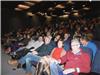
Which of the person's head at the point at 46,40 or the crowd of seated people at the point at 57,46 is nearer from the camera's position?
the crowd of seated people at the point at 57,46

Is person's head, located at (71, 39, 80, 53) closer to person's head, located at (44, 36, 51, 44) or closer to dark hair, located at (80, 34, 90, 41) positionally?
dark hair, located at (80, 34, 90, 41)

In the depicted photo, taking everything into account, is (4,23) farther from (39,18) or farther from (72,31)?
(72,31)

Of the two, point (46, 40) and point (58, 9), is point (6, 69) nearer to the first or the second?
point (46, 40)

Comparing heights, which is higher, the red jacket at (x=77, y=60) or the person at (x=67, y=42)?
the person at (x=67, y=42)

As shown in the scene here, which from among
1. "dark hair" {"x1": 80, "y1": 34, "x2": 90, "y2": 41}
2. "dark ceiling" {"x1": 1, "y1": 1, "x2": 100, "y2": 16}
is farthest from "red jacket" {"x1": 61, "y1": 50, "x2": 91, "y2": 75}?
"dark ceiling" {"x1": 1, "y1": 1, "x2": 100, "y2": 16}

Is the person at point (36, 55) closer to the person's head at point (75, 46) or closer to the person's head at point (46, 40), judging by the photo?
the person's head at point (46, 40)

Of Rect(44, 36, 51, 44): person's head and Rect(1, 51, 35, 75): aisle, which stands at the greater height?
Rect(44, 36, 51, 44): person's head

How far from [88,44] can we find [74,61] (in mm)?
208

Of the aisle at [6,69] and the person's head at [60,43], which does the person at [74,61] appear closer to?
the person's head at [60,43]

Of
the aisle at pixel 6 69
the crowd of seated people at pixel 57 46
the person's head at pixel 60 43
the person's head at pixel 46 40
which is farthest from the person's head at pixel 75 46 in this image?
the aisle at pixel 6 69

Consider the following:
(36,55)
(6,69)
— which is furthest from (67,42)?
(6,69)

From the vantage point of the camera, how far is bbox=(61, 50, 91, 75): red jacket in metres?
2.59

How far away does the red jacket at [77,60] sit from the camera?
2590mm

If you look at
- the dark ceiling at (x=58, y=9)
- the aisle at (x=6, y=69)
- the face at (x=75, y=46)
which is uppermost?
the dark ceiling at (x=58, y=9)
